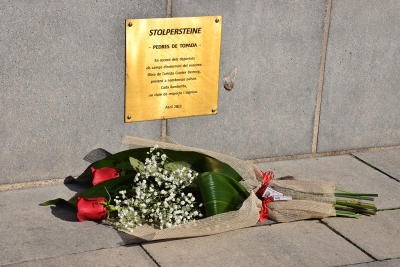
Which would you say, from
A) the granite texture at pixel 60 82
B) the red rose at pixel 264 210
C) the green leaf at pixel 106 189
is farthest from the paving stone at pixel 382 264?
the granite texture at pixel 60 82

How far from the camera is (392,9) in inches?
197

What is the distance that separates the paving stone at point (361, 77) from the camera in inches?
194

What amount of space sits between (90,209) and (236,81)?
1.36 m

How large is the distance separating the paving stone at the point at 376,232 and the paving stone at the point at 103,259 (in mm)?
1125

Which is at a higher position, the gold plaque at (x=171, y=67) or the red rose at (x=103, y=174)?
the gold plaque at (x=171, y=67)

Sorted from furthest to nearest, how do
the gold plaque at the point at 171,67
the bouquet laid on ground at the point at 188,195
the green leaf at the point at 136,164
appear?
the gold plaque at the point at 171,67 < the green leaf at the point at 136,164 < the bouquet laid on ground at the point at 188,195

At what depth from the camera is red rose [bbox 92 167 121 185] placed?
4145 mm

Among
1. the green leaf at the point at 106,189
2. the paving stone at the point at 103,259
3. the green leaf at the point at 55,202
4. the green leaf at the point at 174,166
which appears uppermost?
the green leaf at the point at 174,166

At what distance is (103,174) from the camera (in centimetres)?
416

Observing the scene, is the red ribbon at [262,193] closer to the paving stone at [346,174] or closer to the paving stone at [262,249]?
the paving stone at [262,249]

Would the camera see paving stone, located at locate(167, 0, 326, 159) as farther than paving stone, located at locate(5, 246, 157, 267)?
Yes

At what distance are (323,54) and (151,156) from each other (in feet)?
4.81

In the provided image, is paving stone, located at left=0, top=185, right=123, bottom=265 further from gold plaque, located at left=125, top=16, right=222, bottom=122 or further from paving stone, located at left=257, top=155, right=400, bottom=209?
paving stone, located at left=257, top=155, right=400, bottom=209

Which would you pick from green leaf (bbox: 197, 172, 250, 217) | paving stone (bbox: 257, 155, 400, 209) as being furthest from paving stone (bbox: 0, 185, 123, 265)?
paving stone (bbox: 257, 155, 400, 209)
